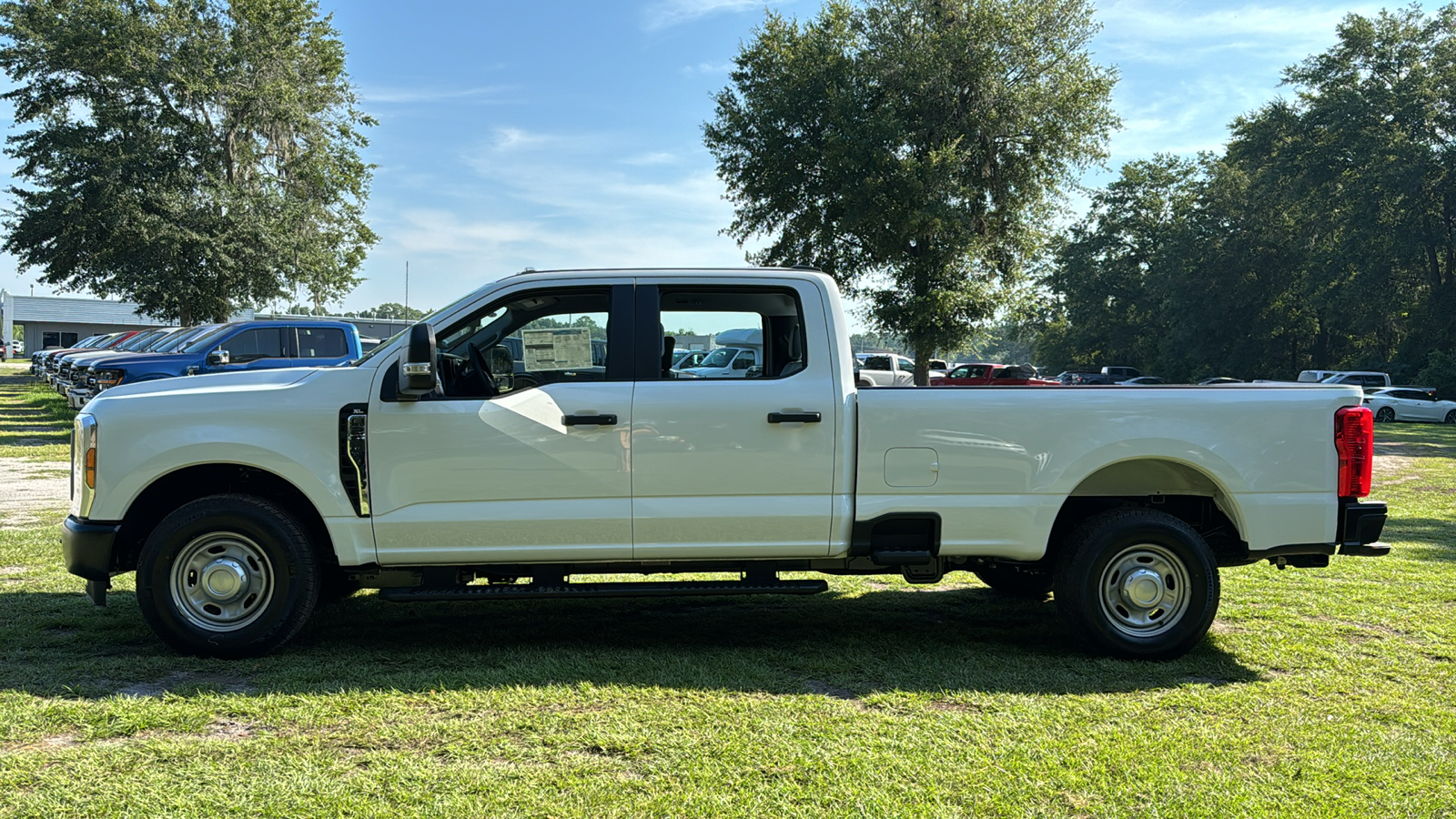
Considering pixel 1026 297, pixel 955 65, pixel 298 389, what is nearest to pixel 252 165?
pixel 955 65

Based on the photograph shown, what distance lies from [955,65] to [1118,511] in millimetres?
27224

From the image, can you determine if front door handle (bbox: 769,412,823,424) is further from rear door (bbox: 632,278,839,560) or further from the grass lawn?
the grass lawn

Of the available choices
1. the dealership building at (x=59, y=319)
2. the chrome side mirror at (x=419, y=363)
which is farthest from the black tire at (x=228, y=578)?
the dealership building at (x=59, y=319)

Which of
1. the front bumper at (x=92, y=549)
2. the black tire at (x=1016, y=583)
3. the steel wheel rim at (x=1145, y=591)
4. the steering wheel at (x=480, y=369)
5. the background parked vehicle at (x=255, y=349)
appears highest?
the background parked vehicle at (x=255, y=349)

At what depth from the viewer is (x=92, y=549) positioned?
5.36 m

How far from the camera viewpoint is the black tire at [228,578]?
5.34 meters

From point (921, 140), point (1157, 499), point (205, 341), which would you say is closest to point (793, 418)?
point (1157, 499)

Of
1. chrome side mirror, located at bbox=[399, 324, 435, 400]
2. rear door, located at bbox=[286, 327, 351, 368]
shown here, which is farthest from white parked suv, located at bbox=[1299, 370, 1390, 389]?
chrome side mirror, located at bbox=[399, 324, 435, 400]

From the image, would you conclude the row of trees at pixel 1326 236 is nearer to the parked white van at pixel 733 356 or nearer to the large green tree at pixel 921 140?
the large green tree at pixel 921 140

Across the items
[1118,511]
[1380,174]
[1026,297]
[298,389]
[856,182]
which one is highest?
[1380,174]

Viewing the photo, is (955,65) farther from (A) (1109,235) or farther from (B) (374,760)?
(A) (1109,235)

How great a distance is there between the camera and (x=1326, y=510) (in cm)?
562

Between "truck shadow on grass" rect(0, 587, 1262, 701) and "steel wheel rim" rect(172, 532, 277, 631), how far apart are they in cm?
23

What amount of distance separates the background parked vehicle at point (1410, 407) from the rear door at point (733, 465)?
36.1m
